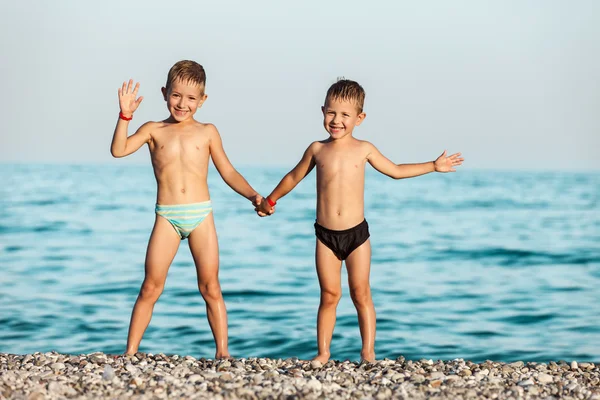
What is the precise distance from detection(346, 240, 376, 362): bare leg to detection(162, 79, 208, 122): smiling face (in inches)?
65.9

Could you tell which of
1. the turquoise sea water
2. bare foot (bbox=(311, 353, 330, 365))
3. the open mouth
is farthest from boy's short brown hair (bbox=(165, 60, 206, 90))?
the turquoise sea water

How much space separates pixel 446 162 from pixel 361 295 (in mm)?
1255

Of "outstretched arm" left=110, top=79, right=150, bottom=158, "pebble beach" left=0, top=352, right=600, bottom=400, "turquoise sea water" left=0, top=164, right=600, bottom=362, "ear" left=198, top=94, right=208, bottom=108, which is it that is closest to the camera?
"pebble beach" left=0, top=352, right=600, bottom=400

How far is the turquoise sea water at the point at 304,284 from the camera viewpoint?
12672 mm

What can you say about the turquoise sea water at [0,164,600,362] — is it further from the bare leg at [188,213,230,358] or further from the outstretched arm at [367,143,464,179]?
the outstretched arm at [367,143,464,179]

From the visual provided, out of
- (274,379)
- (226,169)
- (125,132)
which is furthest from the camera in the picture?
(226,169)

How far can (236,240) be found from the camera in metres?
25.3

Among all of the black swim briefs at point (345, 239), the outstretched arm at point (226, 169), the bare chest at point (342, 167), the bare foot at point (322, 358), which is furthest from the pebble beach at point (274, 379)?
the bare chest at point (342, 167)

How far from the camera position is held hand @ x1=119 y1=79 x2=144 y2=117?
660 centimetres

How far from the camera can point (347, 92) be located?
6691 mm

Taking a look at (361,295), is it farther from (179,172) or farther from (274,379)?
(179,172)

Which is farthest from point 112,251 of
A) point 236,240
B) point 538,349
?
point 538,349

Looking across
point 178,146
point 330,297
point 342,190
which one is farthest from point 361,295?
point 178,146

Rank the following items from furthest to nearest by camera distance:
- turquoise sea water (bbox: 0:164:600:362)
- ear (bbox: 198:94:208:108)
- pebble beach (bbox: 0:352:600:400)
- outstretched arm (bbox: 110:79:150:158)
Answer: turquoise sea water (bbox: 0:164:600:362), ear (bbox: 198:94:208:108), outstretched arm (bbox: 110:79:150:158), pebble beach (bbox: 0:352:600:400)
